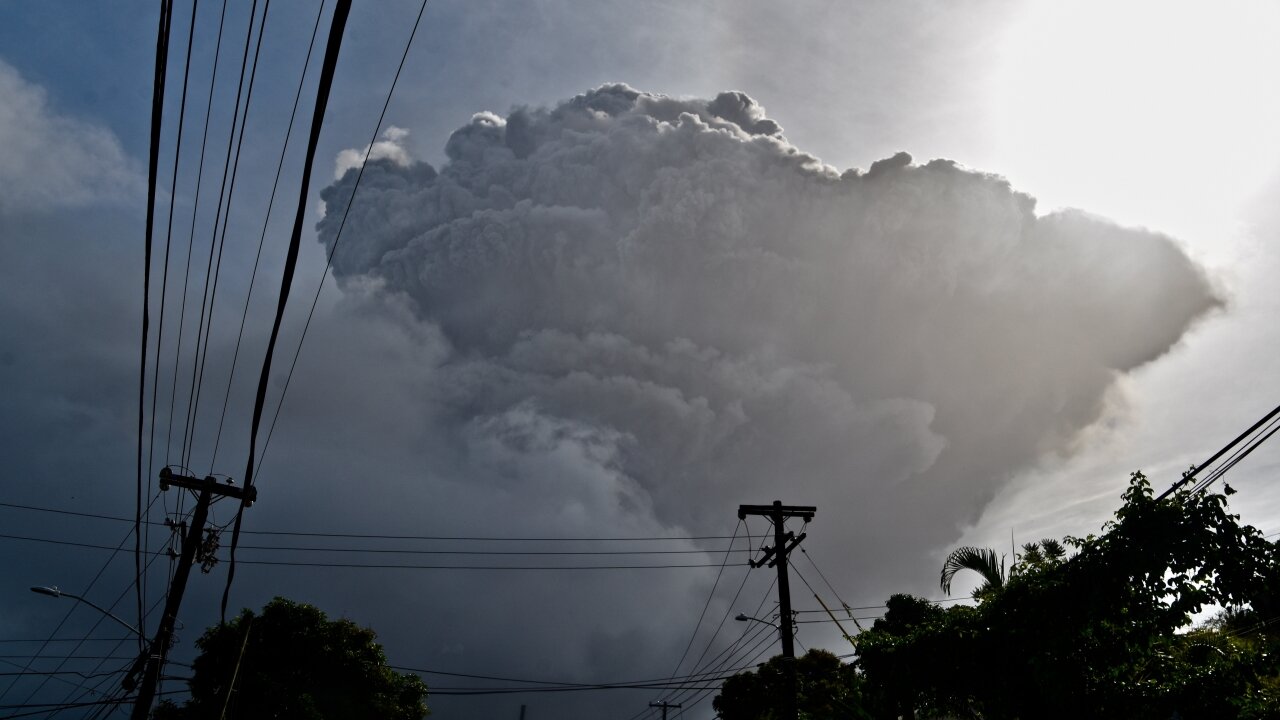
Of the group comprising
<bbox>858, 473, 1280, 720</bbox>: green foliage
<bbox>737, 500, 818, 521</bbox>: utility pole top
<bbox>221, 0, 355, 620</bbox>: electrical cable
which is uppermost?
<bbox>737, 500, 818, 521</bbox>: utility pole top

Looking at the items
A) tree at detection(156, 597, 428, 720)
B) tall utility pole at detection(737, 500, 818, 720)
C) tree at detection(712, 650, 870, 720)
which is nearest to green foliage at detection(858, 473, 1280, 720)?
tall utility pole at detection(737, 500, 818, 720)

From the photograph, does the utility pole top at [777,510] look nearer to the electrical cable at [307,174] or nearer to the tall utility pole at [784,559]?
the tall utility pole at [784,559]

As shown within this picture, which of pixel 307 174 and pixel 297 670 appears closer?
pixel 307 174

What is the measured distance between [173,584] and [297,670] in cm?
1492

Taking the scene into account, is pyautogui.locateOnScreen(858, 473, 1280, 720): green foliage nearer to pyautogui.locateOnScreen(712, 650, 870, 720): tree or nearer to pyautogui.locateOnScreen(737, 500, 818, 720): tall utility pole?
pyautogui.locateOnScreen(737, 500, 818, 720): tall utility pole

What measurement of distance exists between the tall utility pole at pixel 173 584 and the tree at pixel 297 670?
11.6m

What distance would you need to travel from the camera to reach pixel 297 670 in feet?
102

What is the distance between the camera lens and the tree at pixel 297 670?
96.9ft

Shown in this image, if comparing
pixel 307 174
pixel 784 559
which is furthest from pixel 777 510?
pixel 307 174

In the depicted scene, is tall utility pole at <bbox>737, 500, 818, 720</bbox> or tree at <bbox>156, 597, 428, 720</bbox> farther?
tree at <bbox>156, 597, 428, 720</bbox>

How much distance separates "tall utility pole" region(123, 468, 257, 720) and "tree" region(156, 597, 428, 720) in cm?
1163

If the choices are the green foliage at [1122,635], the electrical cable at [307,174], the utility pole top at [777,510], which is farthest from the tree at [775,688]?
the electrical cable at [307,174]

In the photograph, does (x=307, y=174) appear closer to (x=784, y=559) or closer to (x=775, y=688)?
(x=784, y=559)

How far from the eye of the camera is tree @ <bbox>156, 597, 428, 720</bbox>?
29547 millimetres
